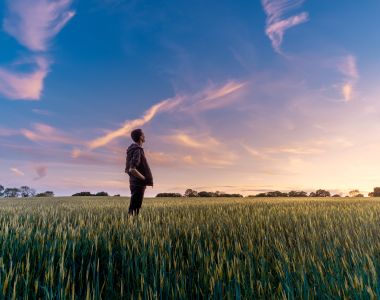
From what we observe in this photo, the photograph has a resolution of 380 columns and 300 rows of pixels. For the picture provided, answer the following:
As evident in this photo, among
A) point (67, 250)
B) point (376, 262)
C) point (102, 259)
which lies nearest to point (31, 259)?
point (67, 250)

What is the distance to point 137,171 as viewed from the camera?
6.52 metres

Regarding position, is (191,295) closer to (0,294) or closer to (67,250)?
(0,294)

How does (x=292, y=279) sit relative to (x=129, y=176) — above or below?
below

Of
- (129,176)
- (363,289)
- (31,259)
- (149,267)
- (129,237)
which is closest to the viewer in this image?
(363,289)

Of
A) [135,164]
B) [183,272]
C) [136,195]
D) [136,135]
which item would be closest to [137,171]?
[135,164]

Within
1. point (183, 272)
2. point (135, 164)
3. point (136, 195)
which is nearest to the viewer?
point (183, 272)

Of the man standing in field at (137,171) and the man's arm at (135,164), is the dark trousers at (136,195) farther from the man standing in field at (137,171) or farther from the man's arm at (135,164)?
the man's arm at (135,164)

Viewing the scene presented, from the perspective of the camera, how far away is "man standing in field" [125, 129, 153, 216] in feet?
21.7

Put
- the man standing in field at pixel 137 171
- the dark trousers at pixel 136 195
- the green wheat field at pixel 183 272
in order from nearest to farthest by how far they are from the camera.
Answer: the green wheat field at pixel 183 272 → the man standing in field at pixel 137 171 → the dark trousers at pixel 136 195

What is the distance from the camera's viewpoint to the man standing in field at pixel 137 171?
21.7 feet

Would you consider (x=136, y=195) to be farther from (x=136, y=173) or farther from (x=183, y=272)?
(x=183, y=272)

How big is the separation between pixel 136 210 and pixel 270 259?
13.7ft

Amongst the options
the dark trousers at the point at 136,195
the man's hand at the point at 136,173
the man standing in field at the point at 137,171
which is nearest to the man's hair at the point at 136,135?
the man standing in field at the point at 137,171

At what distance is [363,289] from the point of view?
203 cm
